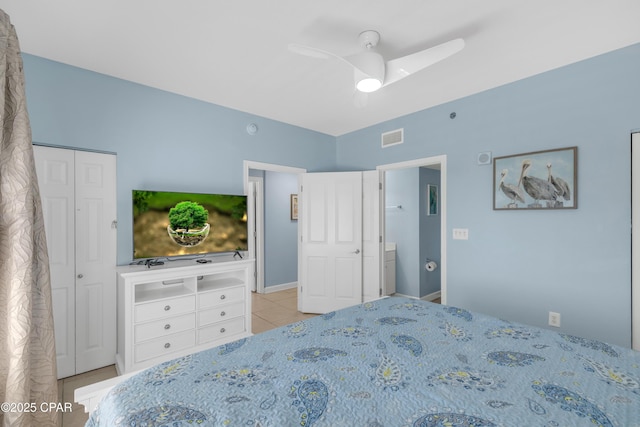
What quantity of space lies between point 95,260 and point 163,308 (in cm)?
71

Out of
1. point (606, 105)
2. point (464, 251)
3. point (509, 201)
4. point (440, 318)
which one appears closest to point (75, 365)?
point (440, 318)

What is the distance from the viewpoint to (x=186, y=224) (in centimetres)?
289

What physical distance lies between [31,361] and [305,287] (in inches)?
110

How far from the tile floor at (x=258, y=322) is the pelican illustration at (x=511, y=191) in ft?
8.60

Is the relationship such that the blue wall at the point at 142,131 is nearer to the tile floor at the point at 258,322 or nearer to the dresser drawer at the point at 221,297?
the dresser drawer at the point at 221,297

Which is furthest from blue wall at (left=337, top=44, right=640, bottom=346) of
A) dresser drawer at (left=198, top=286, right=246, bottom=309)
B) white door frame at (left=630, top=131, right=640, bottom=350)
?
dresser drawer at (left=198, top=286, right=246, bottom=309)

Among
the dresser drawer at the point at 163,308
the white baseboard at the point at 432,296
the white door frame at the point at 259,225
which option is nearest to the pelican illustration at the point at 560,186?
the white baseboard at the point at 432,296

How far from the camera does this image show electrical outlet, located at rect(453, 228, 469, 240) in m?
3.15

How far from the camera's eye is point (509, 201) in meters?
2.83

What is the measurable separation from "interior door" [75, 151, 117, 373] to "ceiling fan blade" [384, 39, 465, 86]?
8.03ft

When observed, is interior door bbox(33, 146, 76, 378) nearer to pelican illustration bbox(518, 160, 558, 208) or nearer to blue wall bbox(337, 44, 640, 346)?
blue wall bbox(337, 44, 640, 346)

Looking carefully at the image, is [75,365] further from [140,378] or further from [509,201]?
[509,201]

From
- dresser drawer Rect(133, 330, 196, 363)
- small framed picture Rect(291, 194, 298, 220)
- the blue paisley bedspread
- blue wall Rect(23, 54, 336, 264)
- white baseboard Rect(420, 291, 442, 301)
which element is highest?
blue wall Rect(23, 54, 336, 264)

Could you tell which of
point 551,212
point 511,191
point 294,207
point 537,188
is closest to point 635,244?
point 551,212
